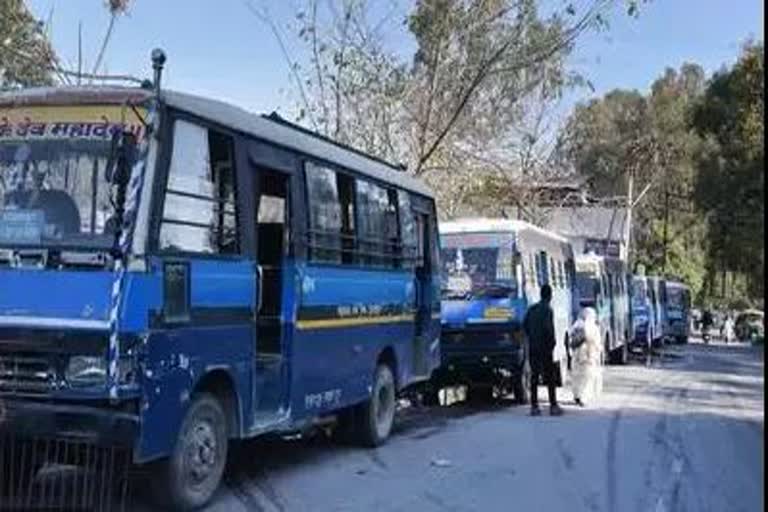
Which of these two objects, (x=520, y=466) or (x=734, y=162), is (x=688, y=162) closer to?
(x=734, y=162)

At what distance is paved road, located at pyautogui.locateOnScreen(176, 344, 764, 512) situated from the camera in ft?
34.3

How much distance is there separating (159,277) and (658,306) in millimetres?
42268

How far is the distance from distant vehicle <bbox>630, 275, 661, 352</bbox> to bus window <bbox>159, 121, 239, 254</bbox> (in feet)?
101

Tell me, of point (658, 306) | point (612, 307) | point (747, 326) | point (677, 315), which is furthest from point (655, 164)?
point (612, 307)

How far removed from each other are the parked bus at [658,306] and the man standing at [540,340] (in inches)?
1074

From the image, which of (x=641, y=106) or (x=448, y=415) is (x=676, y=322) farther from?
(x=448, y=415)

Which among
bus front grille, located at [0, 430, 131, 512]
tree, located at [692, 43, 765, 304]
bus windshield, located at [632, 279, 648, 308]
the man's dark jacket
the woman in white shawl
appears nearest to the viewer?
bus front grille, located at [0, 430, 131, 512]

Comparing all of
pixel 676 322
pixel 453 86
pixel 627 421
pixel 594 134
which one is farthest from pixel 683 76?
pixel 627 421

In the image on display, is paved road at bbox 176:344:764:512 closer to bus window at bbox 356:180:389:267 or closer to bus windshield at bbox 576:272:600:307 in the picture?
bus window at bbox 356:180:389:267

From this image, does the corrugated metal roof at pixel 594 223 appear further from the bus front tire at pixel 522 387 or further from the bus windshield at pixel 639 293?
the bus front tire at pixel 522 387

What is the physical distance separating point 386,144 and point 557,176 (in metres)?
15.6

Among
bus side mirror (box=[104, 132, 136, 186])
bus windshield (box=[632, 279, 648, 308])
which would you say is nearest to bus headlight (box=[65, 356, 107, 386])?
bus side mirror (box=[104, 132, 136, 186])

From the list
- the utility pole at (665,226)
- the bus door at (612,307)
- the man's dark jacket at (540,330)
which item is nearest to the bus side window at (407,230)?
the man's dark jacket at (540,330)

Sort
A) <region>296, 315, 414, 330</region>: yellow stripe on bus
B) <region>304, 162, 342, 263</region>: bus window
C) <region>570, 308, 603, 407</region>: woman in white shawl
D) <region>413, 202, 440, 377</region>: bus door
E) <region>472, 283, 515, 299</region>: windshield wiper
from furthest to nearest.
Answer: <region>570, 308, 603, 407</region>: woman in white shawl
<region>472, 283, 515, 299</region>: windshield wiper
<region>413, 202, 440, 377</region>: bus door
<region>304, 162, 342, 263</region>: bus window
<region>296, 315, 414, 330</region>: yellow stripe on bus
